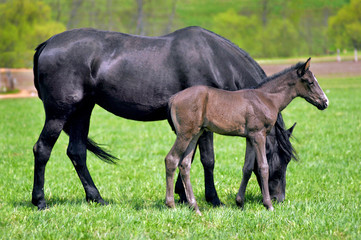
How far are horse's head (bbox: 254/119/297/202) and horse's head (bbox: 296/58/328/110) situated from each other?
1.84 feet

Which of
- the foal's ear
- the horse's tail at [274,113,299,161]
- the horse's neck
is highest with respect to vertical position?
the foal's ear

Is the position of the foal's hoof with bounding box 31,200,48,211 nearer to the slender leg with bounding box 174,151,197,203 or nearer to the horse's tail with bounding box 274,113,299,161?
the slender leg with bounding box 174,151,197,203

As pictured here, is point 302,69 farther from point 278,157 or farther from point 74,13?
point 74,13

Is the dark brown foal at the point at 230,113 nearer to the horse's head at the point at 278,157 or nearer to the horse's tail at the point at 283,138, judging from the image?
the horse's tail at the point at 283,138

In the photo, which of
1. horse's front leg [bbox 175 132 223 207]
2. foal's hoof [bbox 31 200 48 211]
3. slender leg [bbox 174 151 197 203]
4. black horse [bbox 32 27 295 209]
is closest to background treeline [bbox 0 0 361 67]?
black horse [bbox 32 27 295 209]

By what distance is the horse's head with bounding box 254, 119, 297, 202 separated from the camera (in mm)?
5312

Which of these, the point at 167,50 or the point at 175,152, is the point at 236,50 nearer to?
the point at 167,50

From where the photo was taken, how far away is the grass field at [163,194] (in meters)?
4.35

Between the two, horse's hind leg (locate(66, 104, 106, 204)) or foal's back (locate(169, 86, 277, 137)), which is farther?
horse's hind leg (locate(66, 104, 106, 204))

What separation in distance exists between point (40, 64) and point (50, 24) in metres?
33.4

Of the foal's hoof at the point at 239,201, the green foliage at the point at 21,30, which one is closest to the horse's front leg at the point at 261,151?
the foal's hoof at the point at 239,201

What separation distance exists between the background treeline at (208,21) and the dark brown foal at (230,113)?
3162 cm

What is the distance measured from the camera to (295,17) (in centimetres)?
6131

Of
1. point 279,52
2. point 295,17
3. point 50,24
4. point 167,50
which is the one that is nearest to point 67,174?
point 167,50
